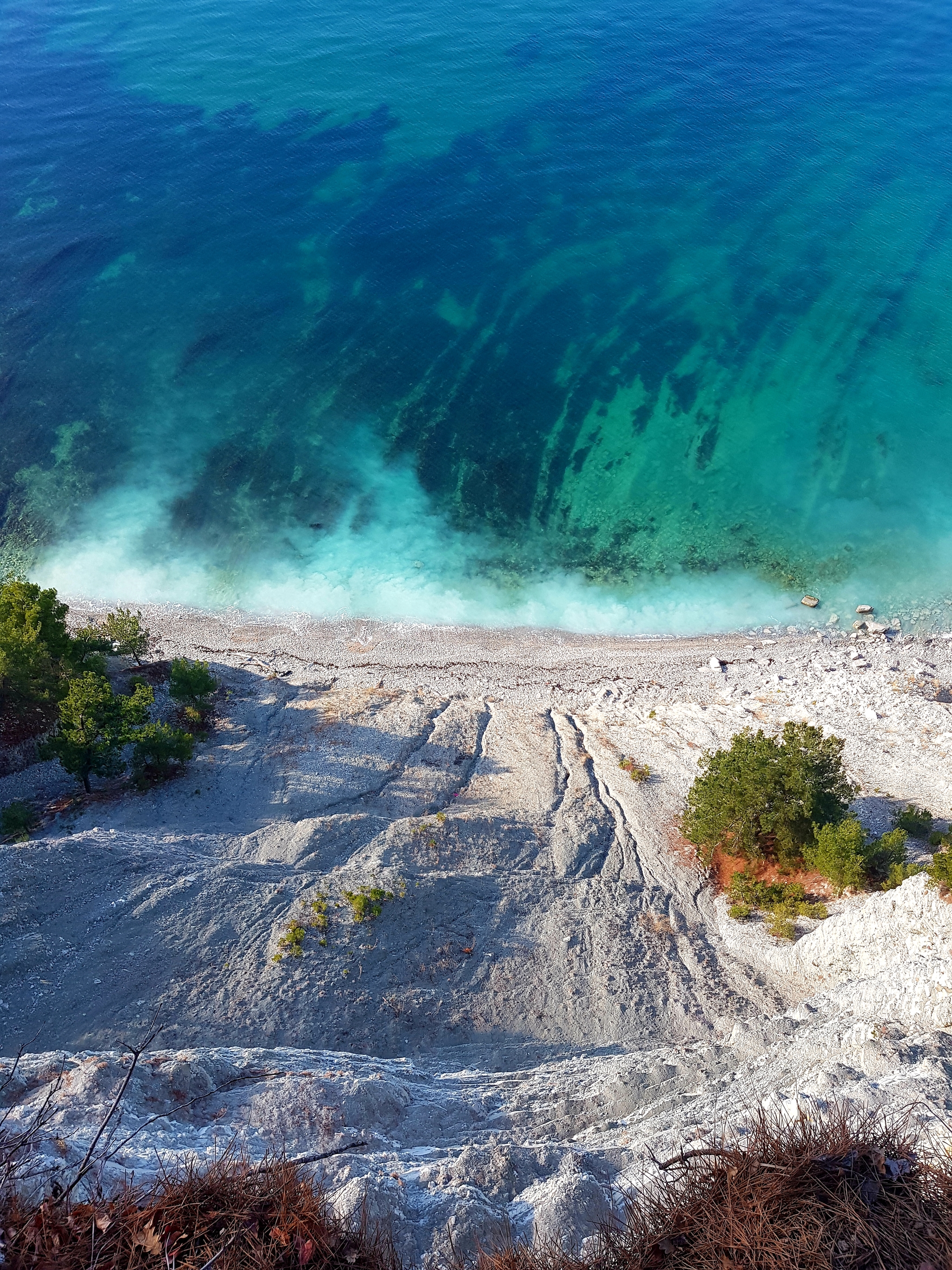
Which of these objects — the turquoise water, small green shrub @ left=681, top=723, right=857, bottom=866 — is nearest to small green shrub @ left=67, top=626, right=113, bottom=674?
the turquoise water

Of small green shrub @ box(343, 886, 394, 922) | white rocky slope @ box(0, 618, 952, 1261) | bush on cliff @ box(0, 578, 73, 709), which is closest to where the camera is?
white rocky slope @ box(0, 618, 952, 1261)

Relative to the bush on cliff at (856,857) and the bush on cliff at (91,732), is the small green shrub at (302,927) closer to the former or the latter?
the bush on cliff at (91,732)

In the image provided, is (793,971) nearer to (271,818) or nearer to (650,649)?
(271,818)

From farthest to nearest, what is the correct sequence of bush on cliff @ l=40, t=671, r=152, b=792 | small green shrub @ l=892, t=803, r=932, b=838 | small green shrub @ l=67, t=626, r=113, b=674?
small green shrub @ l=67, t=626, r=113, b=674 → bush on cliff @ l=40, t=671, r=152, b=792 → small green shrub @ l=892, t=803, r=932, b=838

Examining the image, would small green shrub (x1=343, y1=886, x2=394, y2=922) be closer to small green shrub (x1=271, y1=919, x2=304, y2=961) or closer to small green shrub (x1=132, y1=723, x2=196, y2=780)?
small green shrub (x1=271, y1=919, x2=304, y2=961)

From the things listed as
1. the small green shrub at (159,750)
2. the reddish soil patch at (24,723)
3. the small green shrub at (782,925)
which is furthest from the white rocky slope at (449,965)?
the reddish soil patch at (24,723)

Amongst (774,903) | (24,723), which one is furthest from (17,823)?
(774,903)
